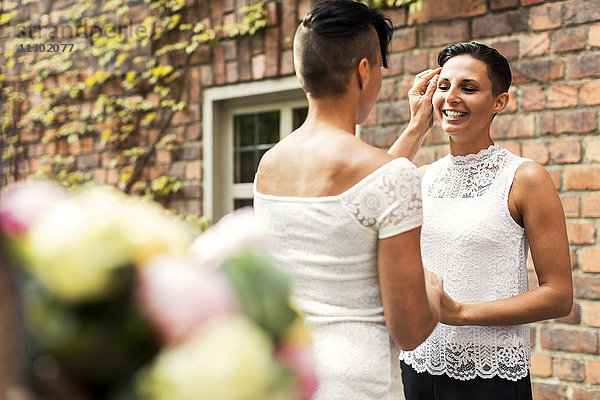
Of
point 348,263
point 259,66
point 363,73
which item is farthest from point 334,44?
point 259,66

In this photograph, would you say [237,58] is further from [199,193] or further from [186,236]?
[186,236]

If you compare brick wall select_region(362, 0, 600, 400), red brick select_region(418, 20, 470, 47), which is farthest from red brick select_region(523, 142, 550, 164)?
red brick select_region(418, 20, 470, 47)

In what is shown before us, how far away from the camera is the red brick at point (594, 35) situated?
307cm

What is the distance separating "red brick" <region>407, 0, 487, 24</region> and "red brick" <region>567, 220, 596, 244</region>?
1.12m

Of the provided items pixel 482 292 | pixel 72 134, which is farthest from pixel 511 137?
pixel 72 134

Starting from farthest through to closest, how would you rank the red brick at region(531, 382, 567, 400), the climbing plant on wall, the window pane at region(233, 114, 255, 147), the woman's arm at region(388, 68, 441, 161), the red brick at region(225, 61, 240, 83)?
the climbing plant on wall
the window pane at region(233, 114, 255, 147)
the red brick at region(225, 61, 240, 83)
the red brick at region(531, 382, 567, 400)
the woman's arm at region(388, 68, 441, 161)

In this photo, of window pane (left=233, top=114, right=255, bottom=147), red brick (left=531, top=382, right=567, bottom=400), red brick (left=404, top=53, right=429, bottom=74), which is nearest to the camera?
red brick (left=531, top=382, right=567, bottom=400)

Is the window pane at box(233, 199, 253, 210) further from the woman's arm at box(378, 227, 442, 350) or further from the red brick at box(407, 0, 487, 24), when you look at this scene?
the woman's arm at box(378, 227, 442, 350)

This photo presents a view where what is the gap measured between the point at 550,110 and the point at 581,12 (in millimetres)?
444

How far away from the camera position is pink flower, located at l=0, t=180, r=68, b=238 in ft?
1.12

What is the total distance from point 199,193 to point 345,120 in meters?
3.31

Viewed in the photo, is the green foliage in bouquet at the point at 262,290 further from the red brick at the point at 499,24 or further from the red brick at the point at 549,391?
the red brick at the point at 499,24

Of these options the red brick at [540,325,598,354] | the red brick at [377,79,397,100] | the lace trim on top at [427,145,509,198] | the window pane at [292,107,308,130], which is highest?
the red brick at [377,79,397,100]

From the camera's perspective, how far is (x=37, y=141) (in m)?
5.95
